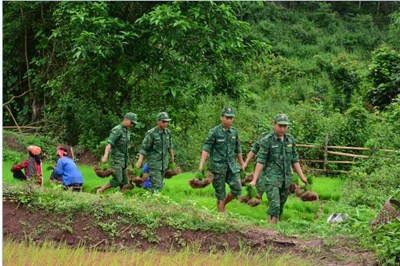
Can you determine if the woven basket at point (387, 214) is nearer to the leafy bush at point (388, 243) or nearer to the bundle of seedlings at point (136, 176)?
the leafy bush at point (388, 243)

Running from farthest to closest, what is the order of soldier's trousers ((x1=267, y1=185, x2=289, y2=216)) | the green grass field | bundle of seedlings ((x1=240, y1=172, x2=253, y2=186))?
1. bundle of seedlings ((x1=240, y1=172, x2=253, y2=186))
2. the green grass field
3. soldier's trousers ((x1=267, y1=185, x2=289, y2=216))

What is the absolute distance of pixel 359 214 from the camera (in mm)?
8406

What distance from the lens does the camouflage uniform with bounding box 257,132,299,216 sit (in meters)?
8.88

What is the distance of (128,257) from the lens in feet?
19.6

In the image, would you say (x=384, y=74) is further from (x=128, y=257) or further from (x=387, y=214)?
(x=128, y=257)

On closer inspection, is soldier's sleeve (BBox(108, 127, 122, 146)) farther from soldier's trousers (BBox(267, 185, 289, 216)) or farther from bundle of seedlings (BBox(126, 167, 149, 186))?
soldier's trousers (BBox(267, 185, 289, 216))

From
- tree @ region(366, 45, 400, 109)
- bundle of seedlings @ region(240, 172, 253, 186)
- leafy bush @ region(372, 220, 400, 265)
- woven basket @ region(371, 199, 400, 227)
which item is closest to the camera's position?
leafy bush @ region(372, 220, 400, 265)

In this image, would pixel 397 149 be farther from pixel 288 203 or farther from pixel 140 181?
pixel 140 181

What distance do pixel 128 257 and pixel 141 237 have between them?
1.13m

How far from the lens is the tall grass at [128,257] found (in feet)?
18.1

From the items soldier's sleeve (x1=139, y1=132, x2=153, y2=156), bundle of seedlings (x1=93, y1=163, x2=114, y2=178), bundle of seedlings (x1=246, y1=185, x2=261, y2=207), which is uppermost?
soldier's sleeve (x1=139, y1=132, x2=153, y2=156)

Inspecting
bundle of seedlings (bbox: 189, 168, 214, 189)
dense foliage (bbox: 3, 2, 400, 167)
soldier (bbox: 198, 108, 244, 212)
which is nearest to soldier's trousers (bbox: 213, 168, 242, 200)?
soldier (bbox: 198, 108, 244, 212)

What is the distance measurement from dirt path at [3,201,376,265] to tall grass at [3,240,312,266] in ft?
1.00

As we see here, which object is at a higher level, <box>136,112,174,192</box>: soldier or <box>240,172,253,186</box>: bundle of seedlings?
<box>136,112,174,192</box>: soldier
